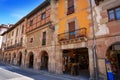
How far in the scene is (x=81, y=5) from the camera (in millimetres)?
11234

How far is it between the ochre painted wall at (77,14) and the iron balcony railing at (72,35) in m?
0.54

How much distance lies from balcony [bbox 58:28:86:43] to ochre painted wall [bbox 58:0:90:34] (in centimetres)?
55

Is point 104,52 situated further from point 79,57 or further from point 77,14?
point 79,57

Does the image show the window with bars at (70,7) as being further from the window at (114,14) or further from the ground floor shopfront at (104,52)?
the ground floor shopfront at (104,52)

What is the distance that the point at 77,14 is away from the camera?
1146 cm

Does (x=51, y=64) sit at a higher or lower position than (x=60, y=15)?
lower

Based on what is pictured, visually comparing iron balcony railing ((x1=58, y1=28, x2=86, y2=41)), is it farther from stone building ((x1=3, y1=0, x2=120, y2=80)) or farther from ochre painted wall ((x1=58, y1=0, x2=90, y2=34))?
ochre painted wall ((x1=58, y1=0, x2=90, y2=34))

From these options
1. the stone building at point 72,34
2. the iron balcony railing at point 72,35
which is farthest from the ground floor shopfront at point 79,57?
the iron balcony railing at point 72,35

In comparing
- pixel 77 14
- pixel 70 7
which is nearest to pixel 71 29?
pixel 77 14

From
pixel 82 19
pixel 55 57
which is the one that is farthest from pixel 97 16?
pixel 55 57

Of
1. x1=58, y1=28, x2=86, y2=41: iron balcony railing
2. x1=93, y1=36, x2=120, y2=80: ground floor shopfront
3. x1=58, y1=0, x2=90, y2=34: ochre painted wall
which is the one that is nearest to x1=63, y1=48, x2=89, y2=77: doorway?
x1=58, y1=28, x2=86, y2=41: iron balcony railing

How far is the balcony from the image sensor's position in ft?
33.6

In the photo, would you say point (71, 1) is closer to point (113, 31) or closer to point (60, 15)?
point (60, 15)

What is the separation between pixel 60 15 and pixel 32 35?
6755 millimetres
